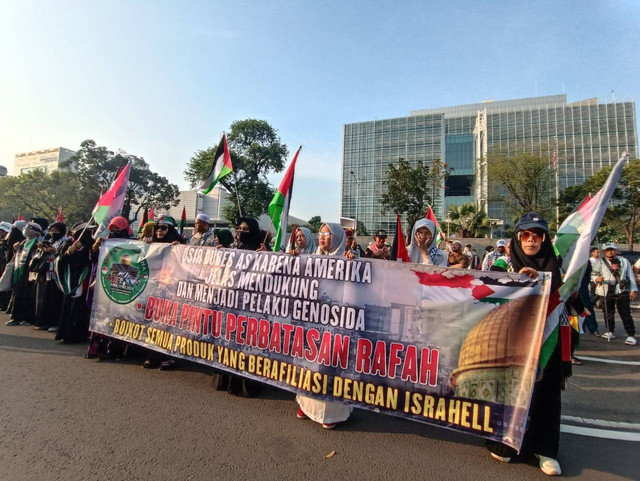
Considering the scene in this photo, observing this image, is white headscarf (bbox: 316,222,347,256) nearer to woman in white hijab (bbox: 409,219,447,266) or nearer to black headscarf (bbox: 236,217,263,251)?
woman in white hijab (bbox: 409,219,447,266)

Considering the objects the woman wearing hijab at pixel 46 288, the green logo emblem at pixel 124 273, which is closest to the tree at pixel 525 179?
the green logo emblem at pixel 124 273

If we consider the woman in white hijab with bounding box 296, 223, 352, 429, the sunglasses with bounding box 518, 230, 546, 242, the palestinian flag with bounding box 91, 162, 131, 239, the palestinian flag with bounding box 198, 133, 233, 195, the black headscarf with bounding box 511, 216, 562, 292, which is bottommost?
the woman in white hijab with bounding box 296, 223, 352, 429

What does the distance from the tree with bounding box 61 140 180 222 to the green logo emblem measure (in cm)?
3563

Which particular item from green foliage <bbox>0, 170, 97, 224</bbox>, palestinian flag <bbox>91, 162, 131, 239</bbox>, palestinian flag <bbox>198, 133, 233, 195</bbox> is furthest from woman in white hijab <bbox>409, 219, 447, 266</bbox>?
green foliage <bbox>0, 170, 97, 224</bbox>

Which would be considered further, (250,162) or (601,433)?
(250,162)

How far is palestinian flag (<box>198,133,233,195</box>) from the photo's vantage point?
573 centimetres

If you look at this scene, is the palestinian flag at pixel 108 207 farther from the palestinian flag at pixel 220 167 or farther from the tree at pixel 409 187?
the tree at pixel 409 187

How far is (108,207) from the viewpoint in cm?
488

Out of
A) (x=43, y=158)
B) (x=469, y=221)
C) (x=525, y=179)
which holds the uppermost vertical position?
(x=43, y=158)

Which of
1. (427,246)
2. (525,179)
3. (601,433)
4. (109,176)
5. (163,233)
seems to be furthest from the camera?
(109,176)

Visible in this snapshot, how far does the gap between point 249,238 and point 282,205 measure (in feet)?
2.18

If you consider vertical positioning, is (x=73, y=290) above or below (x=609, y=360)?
above

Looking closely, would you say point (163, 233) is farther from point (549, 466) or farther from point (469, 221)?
point (469, 221)

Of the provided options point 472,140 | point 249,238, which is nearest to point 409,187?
point 249,238
